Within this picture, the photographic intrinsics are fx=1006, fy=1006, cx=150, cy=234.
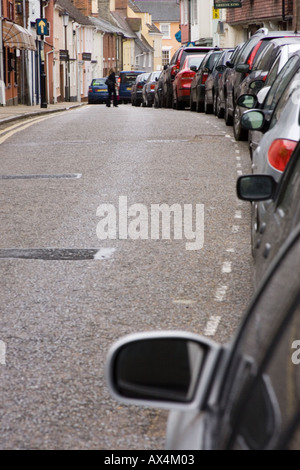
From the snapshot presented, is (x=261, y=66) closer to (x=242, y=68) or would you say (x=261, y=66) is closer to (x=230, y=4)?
(x=242, y=68)

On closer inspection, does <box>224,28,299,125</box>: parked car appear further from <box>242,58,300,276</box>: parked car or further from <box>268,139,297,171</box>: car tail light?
<box>268,139,297,171</box>: car tail light

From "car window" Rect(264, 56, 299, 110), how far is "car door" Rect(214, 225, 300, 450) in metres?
7.43

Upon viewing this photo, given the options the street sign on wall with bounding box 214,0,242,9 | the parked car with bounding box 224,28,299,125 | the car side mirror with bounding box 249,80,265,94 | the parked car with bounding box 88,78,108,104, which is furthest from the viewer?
the parked car with bounding box 88,78,108,104

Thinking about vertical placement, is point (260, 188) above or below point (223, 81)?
above

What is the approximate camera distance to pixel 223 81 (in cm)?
2075

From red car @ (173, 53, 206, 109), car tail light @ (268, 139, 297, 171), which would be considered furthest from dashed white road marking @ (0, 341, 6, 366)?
red car @ (173, 53, 206, 109)

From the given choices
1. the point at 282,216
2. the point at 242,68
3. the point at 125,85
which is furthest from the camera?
the point at 125,85

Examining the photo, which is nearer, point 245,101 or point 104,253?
point 104,253

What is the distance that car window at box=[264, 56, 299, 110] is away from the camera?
9.51m

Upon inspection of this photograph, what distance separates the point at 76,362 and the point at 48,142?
45.1 feet

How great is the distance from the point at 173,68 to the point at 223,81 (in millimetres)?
12107

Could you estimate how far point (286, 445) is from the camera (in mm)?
1743

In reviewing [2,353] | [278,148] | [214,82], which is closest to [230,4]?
[214,82]
